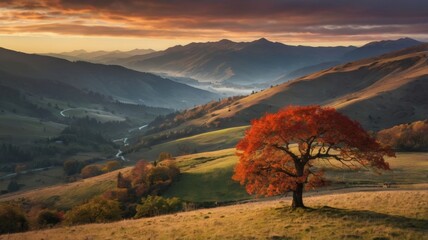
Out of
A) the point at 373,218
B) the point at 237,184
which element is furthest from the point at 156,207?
the point at 373,218

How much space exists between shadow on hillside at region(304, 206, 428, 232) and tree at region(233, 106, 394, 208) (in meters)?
3.63

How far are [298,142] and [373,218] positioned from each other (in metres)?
11.0

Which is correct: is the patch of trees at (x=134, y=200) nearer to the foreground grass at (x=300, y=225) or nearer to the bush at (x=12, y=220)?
the bush at (x=12, y=220)

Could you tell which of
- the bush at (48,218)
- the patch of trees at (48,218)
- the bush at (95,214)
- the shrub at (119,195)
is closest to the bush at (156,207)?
the bush at (95,214)

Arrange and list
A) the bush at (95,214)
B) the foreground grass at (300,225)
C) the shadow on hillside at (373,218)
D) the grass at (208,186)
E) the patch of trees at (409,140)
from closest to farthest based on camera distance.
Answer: the foreground grass at (300,225), the shadow on hillside at (373,218), the bush at (95,214), the grass at (208,186), the patch of trees at (409,140)

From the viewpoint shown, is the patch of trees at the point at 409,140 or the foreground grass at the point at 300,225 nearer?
the foreground grass at the point at 300,225

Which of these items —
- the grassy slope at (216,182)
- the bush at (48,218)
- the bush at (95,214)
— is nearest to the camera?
the bush at (95,214)

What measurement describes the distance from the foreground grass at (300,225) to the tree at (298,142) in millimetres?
3611

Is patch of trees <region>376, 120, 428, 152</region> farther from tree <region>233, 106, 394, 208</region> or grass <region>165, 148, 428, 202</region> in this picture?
tree <region>233, 106, 394, 208</region>

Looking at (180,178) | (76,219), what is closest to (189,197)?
(180,178)

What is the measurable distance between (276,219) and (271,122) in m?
10.3

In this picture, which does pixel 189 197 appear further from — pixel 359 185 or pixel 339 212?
pixel 339 212

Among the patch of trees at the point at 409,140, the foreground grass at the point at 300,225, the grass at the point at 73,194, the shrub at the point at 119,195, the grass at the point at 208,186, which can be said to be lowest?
the grass at the point at 73,194

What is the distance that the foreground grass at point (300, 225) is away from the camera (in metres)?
34.1
